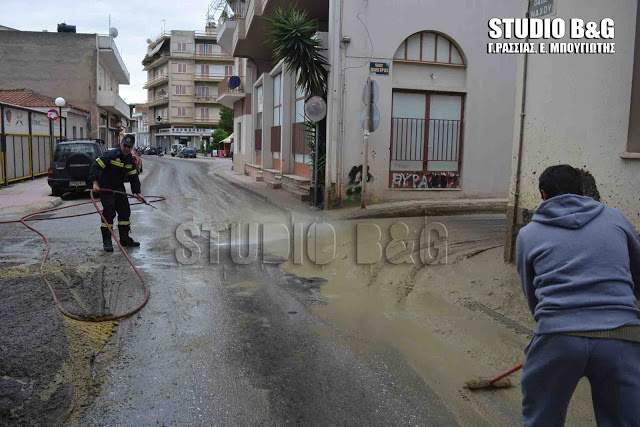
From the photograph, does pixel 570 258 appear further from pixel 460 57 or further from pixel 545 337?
pixel 460 57

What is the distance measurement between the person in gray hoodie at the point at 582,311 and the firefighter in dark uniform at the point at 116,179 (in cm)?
777

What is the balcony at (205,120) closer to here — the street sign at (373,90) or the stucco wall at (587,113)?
the street sign at (373,90)

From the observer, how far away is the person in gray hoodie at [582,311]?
2.54 meters

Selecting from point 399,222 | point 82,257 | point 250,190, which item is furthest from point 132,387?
point 250,190

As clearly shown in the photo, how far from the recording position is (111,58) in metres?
43.6

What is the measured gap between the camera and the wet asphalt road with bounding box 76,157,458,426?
3.84 m

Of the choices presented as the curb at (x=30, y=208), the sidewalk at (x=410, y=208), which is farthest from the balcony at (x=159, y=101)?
the sidewalk at (x=410, y=208)

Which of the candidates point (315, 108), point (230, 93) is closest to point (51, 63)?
point (230, 93)

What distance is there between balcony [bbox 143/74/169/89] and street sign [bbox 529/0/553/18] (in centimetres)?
8472

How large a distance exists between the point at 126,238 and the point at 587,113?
7082 mm

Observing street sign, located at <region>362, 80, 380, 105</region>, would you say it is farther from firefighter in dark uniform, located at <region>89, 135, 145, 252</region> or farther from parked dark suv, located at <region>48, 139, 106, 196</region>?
parked dark suv, located at <region>48, 139, 106, 196</region>

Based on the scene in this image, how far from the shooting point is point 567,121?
6684 millimetres

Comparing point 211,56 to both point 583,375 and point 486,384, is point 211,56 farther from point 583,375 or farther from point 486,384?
point 583,375

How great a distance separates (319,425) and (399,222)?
27.7 ft
